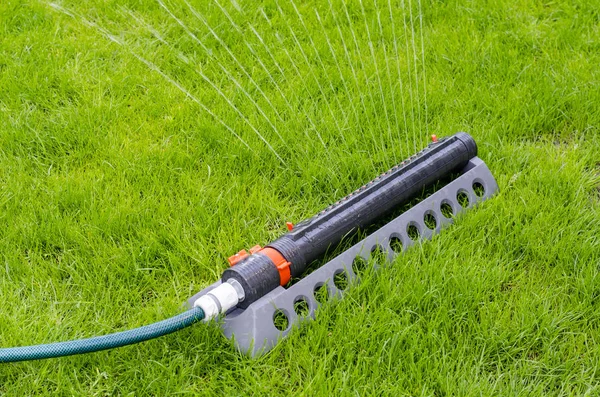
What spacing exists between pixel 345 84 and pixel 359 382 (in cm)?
149

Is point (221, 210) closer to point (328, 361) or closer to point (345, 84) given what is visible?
point (328, 361)

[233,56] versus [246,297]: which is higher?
[233,56]

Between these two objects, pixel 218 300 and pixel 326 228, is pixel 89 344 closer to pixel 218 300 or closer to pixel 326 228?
pixel 218 300

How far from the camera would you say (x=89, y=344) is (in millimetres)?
1617

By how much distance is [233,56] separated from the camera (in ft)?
9.64

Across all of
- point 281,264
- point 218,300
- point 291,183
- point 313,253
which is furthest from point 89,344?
point 291,183

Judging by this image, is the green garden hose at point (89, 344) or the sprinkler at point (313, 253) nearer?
the green garden hose at point (89, 344)

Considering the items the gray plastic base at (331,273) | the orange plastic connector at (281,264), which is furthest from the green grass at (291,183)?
the orange plastic connector at (281,264)

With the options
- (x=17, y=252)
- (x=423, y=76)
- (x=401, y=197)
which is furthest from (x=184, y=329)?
(x=423, y=76)

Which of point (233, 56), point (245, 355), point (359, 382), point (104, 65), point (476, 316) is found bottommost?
point (476, 316)

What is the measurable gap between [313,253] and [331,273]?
81 millimetres

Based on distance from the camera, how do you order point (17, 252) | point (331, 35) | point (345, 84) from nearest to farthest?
point (17, 252)
point (345, 84)
point (331, 35)

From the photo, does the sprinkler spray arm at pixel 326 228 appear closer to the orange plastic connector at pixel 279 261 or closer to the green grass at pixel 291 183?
the orange plastic connector at pixel 279 261

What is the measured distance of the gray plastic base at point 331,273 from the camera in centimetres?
177
